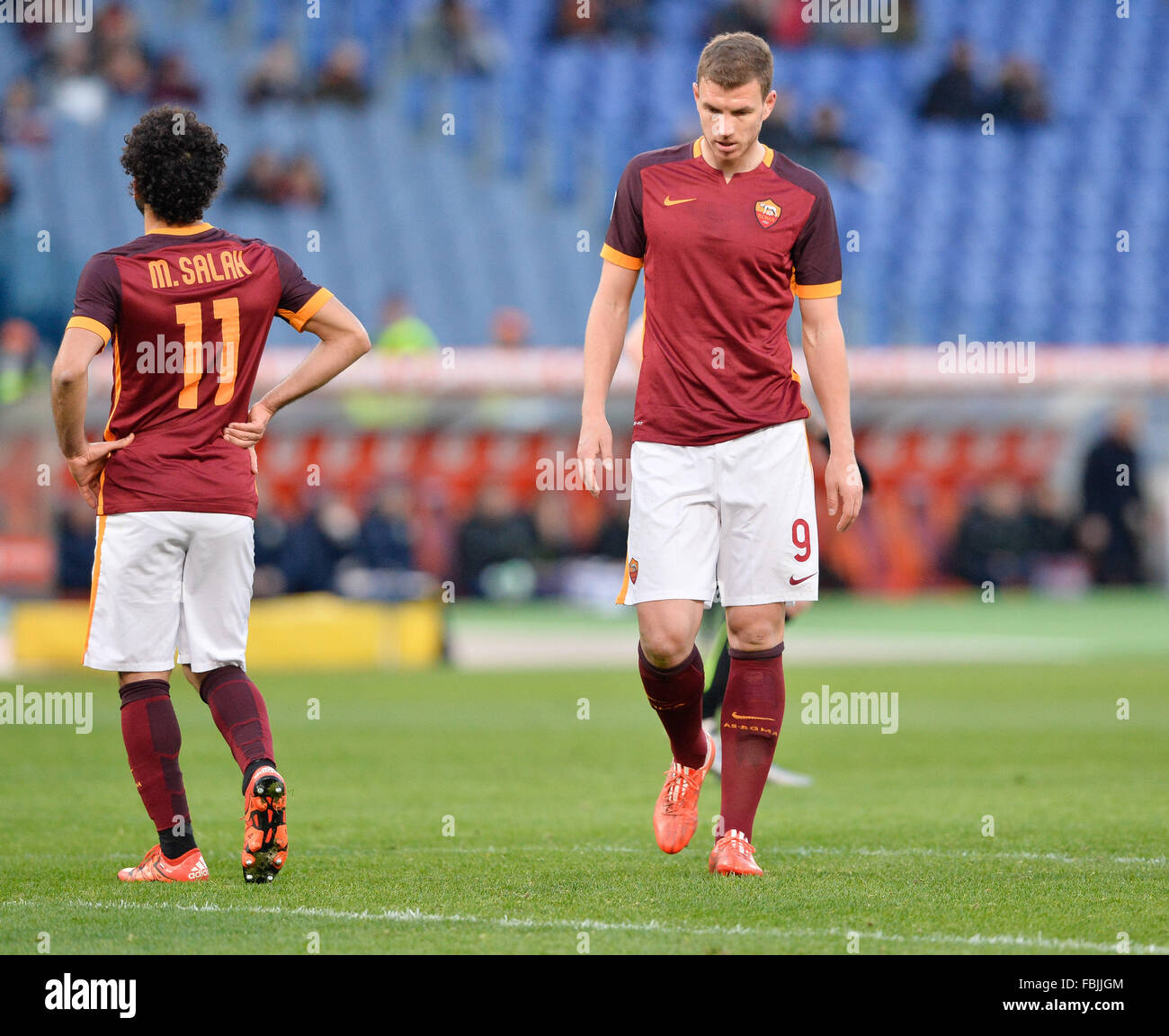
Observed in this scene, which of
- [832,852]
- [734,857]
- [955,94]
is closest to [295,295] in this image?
[734,857]

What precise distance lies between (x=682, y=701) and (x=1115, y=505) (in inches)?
670

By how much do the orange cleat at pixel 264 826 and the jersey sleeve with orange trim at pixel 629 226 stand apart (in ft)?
6.20

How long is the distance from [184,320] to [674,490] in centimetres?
154

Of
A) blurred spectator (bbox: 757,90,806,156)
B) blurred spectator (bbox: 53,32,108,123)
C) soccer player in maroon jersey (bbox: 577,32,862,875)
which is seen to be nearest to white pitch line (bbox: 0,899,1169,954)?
soccer player in maroon jersey (bbox: 577,32,862,875)

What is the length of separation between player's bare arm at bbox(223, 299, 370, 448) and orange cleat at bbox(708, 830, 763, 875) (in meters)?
1.85

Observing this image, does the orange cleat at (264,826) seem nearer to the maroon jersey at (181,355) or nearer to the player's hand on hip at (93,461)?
the maroon jersey at (181,355)

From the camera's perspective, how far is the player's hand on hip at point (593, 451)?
5062 mm

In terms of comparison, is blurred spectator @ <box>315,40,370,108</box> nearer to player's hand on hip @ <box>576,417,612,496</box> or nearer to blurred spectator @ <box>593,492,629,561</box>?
blurred spectator @ <box>593,492,629,561</box>

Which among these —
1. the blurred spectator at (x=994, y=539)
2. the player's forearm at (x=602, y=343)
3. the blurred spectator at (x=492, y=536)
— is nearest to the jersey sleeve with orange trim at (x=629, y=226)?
the player's forearm at (x=602, y=343)

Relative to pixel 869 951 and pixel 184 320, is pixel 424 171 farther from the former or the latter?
pixel 869 951

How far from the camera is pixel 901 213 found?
987 inches

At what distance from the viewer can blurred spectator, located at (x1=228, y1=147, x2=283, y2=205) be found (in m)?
22.8

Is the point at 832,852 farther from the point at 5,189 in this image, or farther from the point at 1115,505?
the point at 5,189
